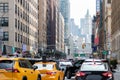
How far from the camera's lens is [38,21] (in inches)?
5433

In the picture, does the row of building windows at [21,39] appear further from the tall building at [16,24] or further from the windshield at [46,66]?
the windshield at [46,66]

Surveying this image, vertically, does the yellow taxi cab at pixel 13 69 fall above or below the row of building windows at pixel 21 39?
below

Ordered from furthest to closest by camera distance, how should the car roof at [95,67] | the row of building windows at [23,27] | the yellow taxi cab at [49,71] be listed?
1. the row of building windows at [23,27]
2. the yellow taxi cab at [49,71]
3. the car roof at [95,67]

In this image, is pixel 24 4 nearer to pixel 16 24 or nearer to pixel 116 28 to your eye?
pixel 16 24

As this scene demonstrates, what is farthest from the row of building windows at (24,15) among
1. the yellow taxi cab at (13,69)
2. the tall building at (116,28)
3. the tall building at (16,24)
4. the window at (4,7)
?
the yellow taxi cab at (13,69)

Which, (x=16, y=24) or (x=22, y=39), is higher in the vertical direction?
(x=16, y=24)

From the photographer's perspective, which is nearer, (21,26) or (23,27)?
(21,26)

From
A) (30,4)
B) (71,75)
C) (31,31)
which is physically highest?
(30,4)

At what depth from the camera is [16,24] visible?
89.7 meters

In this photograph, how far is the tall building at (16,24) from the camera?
8719 cm

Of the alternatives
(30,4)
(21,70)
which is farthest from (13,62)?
(30,4)

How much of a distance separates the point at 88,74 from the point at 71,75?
16.4m

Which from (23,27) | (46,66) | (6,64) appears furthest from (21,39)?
(6,64)

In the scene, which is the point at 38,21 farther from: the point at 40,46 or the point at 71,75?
the point at 71,75
